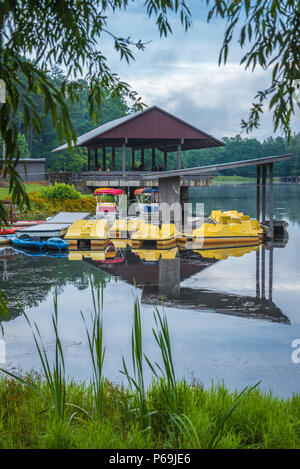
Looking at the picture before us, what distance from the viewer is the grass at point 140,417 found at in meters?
3.63

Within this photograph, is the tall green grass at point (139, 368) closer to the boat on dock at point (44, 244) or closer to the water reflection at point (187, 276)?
the water reflection at point (187, 276)

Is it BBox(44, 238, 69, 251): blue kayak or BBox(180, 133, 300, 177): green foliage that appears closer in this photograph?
BBox(44, 238, 69, 251): blue kayak

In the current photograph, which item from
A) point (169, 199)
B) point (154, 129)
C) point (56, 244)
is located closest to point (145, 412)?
point (56, 244)

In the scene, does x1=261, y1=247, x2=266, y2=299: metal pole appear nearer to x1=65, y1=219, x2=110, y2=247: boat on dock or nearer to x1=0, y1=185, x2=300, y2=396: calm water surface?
x1=0, y1=185, x2=300, y2=396: calm water surface

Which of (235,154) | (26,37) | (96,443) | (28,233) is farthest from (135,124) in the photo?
(235,154)

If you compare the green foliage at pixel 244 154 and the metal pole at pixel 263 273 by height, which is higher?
the green foliage at pixel 244 154

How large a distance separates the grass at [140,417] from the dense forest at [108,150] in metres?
40.5

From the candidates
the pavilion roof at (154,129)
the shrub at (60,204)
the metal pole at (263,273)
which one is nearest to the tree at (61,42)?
the metal pole at (263,273)

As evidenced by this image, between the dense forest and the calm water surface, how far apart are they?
3101 centimetres

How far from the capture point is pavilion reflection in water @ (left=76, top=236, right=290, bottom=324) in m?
9.96

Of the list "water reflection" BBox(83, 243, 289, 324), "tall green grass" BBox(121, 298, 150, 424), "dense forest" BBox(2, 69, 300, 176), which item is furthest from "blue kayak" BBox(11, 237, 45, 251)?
"dense forest" BBox(2, 69, 300, 176)

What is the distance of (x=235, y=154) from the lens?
9738cm
